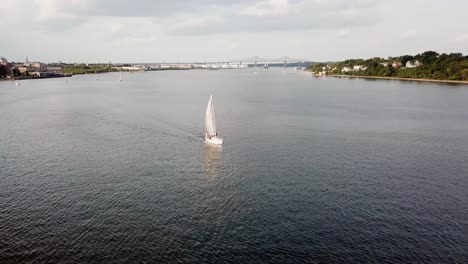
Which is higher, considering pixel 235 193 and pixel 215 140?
pixel 215 140

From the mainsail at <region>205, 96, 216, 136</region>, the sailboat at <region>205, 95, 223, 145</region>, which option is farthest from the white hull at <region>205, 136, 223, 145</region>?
the mainsail at <region>205, 96, 216, 136</region>

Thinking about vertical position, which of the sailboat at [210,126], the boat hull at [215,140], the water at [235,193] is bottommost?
the water at [235,193]

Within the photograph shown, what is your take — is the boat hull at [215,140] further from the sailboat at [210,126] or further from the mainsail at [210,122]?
the mainsail at [210,122]

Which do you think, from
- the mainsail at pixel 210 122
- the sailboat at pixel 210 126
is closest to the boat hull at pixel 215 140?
the sailboat at pixel 210 126

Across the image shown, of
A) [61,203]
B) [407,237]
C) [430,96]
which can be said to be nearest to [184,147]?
[61,203]

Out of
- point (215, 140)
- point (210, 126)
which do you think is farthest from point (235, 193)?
point (210, 126)

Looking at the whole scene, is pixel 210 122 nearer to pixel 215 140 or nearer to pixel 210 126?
pixel 210 126

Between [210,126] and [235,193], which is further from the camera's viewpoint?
[210,126]

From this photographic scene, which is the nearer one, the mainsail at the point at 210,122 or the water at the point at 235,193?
the water at the point at 235,193

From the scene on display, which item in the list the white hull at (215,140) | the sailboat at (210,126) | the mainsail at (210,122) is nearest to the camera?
the white hull at (215,140)

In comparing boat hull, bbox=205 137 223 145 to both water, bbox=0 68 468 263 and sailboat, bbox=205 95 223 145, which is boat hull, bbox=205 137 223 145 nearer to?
sailboat, bbox=205 95 223 145
